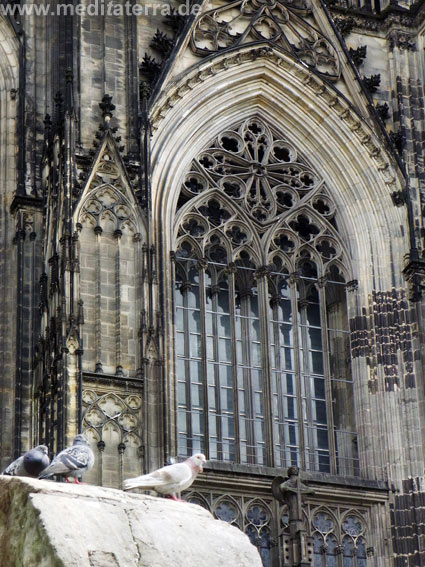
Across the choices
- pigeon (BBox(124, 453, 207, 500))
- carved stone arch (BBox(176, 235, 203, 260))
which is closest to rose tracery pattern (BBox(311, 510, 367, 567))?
carved stone arch (BBox(176, 235, 203, 260))

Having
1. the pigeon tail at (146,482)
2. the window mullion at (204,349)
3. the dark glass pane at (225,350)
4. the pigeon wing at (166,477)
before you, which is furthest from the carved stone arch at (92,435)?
the pigeon tail at (146,482)

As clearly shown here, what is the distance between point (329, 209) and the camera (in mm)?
27641

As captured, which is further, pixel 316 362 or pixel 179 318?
pixel 316 362

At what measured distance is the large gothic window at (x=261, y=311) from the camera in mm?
25562

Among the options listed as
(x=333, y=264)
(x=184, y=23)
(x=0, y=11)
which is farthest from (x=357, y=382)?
(x=0, y=11)

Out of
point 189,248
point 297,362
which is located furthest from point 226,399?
point 189,248

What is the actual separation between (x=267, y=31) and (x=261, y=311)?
5018 millimetres

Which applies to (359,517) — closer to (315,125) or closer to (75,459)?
(315,125)

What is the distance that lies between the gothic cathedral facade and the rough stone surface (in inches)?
401

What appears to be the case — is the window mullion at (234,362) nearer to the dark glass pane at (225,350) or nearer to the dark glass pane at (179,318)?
the dark glass pane at (225,350)

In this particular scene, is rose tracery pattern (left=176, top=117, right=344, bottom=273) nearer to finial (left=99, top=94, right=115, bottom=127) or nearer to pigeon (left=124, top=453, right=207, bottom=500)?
finial (left=99, top=94, right=115, bottom=127)

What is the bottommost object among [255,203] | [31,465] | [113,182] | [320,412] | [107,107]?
[31,465]

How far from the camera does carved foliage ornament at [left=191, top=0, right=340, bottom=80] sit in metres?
27.5

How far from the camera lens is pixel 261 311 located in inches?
1040
